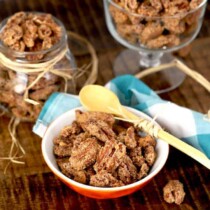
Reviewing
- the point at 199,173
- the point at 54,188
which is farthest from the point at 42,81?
the point at 199,173

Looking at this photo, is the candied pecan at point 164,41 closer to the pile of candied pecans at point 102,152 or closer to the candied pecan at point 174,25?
the candied pecan at point 174,25

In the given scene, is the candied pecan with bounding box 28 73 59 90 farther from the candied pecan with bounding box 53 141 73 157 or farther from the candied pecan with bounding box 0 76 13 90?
the candied pecan with bounding box 53 141 73 157

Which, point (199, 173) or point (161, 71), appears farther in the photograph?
point (161, 71)

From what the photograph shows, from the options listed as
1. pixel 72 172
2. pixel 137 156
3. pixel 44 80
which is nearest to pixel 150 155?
pixel 137 156

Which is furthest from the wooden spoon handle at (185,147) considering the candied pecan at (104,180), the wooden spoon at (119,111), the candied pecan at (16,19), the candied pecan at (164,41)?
the candied pecan at (16,19)

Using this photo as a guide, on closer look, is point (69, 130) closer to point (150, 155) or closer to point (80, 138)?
point (80, 138)

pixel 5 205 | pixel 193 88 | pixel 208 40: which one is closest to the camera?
pixel 5 205

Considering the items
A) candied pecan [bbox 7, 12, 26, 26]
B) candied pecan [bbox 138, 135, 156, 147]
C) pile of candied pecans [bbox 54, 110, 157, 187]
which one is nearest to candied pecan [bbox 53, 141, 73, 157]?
pile of candied pecans [bbox 54, 110, 157, 187]

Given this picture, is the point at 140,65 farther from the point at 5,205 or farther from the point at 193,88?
the point at 5,205
